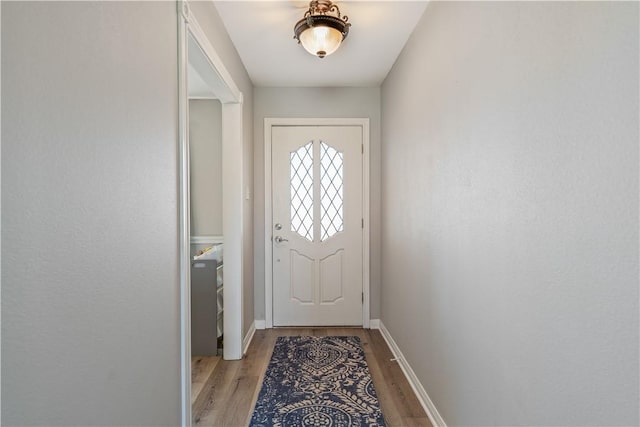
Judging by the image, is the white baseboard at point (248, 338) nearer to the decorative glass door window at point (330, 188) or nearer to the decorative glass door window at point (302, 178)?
the decorative glass door window at point (330, 188)

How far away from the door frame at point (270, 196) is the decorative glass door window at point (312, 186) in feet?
0.73

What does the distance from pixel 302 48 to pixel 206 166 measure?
151 centimetres

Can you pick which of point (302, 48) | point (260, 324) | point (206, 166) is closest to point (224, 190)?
point (206, 166)

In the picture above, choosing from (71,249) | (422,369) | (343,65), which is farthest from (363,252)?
(71,249)

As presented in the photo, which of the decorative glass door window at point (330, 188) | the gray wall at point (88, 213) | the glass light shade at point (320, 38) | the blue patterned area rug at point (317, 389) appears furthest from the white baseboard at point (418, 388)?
the glass light shade at point (320, 38)

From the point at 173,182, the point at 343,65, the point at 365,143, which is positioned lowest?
the point at 173,182

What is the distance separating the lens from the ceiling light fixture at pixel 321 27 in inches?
74.7

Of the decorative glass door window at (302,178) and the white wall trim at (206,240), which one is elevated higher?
the decorative glass door window at (302,178)

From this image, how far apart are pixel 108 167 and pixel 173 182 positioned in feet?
1.41

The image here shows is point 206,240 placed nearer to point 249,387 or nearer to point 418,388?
point 249,387

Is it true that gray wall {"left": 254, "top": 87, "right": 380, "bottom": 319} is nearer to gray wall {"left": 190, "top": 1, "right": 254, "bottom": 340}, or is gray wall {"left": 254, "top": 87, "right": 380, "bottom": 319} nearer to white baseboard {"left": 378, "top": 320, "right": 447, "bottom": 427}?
gray wall {"left": 190, "top": 1, "right": 254, "bottom": 340}

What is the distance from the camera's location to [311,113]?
3.27 metres

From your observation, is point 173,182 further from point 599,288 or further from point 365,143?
point 365,143

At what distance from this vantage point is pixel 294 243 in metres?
3.31
